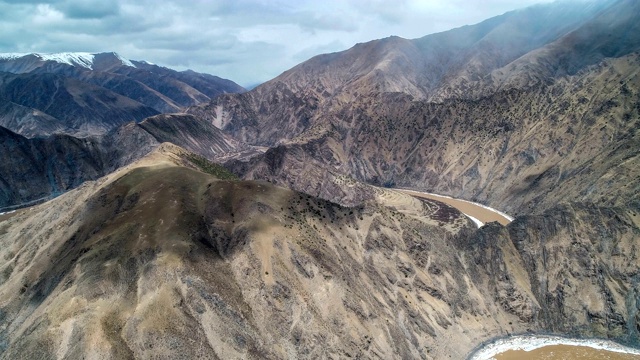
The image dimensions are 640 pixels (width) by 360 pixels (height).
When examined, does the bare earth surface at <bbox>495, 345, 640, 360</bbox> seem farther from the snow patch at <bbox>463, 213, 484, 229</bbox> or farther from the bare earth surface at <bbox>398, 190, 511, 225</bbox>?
the bare earth surface at <bbox>398, 190, 511, 225</bbox>

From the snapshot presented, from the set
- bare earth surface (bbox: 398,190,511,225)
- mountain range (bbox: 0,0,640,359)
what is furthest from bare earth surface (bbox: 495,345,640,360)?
bare earth surface (bbox: 398,190,511,225)

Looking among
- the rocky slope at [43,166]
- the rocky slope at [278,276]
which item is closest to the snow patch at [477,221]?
the rocky slope at [278,276]

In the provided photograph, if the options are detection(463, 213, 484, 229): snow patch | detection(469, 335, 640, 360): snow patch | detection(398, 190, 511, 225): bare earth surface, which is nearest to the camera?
detection(469, 335, 640, 360): snow patch

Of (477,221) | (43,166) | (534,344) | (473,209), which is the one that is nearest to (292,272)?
(534,344)

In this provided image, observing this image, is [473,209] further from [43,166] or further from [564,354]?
[43,166]

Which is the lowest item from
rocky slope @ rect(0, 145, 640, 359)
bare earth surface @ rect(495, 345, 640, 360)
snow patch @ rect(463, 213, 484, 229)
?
bare earth surface @ rect(495, 345, 640, 360)

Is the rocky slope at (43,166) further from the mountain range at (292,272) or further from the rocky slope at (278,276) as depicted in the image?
the rocky slope at (278,276)
